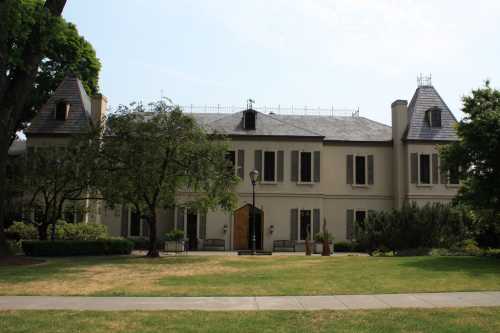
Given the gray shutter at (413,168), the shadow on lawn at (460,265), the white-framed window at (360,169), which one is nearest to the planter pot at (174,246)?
the white-framed window at (360,169)

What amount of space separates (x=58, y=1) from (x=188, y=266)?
1070 centimetres

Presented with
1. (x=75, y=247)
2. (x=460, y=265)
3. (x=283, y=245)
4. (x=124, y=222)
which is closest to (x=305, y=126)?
(x=283, y=245)

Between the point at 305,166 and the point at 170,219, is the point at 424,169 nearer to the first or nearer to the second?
the point at 305,166

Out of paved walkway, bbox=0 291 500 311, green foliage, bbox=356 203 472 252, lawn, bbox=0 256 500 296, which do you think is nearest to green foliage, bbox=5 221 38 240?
lawn, bbox=0 256 500 296

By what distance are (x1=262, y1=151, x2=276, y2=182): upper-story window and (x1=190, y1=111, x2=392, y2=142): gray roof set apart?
134cm

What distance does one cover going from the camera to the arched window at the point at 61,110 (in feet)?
111

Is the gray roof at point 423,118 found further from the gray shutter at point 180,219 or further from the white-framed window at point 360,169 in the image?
the gray shutter at point 180,219

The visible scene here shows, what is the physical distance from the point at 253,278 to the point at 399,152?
22.6m

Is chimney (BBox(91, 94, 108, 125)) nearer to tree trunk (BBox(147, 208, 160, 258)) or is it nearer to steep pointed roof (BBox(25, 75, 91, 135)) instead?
steep pointed roof (BBox(25, 75, 91, 135))

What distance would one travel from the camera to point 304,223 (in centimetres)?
3412

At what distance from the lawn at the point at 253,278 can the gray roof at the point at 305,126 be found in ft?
54.0

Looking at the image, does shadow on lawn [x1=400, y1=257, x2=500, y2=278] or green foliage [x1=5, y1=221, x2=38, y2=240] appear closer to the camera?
shadow on lawn [x1=400, y1=257, x2=500, y2=278]

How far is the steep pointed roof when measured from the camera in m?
33.2

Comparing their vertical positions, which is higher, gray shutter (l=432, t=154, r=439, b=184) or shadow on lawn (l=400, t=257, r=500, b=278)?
gray shutter (l=432, t=154, r=439, b=184)
